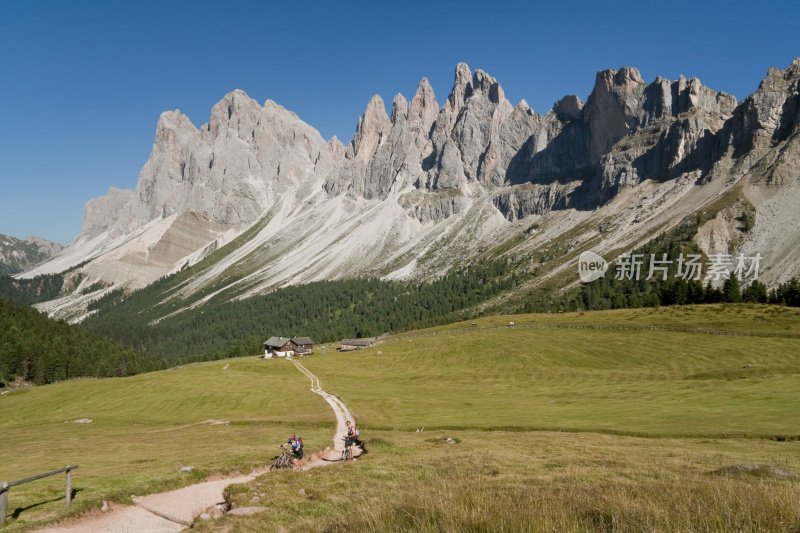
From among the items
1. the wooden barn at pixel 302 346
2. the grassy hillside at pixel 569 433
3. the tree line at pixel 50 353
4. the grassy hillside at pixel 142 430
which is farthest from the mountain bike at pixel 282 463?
the wooden barn at pixel 302 346

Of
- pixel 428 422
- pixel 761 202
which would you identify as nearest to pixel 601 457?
pixel 428 422

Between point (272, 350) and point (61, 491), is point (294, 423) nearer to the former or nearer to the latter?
point (61, 491)

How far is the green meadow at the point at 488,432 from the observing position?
8027mm

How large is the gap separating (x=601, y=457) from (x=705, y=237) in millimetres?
209628

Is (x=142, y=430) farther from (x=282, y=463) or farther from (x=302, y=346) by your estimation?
(x=302, y=346)

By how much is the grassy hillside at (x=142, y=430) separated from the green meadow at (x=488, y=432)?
282 millimetres

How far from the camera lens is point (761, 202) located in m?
195

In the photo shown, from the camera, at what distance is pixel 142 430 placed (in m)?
48.7

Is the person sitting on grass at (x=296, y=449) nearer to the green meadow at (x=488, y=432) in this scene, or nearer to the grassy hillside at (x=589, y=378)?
the green meadow at (x=488, y=432)

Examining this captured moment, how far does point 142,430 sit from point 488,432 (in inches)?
1495

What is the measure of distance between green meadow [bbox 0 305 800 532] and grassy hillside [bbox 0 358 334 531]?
0.93 feet

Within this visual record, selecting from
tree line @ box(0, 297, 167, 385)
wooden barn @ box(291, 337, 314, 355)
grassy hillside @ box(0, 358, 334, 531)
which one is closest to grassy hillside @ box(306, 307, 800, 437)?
grassy hillside @ box(0, 358, 334, 531)

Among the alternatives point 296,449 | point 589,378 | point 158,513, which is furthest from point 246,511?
point 589,378

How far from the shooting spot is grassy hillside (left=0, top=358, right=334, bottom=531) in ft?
68.7
